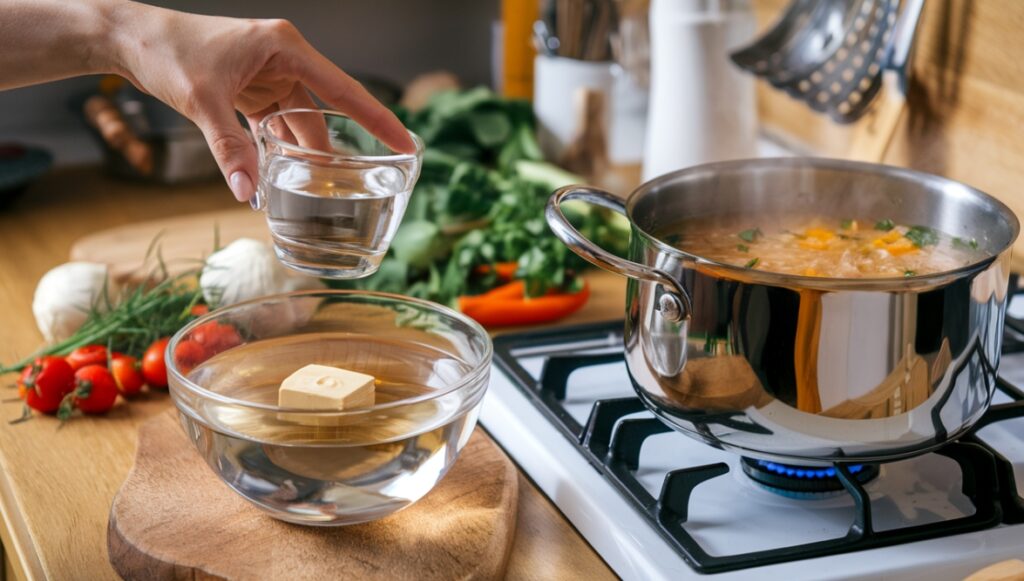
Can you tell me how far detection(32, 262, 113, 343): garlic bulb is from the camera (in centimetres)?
130

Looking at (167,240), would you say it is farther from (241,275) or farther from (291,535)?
(291,535)

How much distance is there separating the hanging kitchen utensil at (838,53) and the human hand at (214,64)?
66 centimetres

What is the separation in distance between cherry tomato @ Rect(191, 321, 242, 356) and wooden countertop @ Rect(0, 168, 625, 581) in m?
0.15

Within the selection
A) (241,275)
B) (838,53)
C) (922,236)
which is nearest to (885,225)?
(922,236)

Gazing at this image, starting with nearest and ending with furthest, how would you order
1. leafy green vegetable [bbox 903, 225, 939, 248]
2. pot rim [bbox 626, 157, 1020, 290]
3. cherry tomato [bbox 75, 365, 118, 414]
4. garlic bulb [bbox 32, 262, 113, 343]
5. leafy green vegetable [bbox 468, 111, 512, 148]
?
pot rim [bbox 626, 157, 1020, 290] < leafy green vegetable [bbox 903, 225, 939, 248] < cherry tomato [bbox 75, 365, 118, 414] < garlic bulb [bbox 32, 262, 113, 343] < leafy green vegetable [bbox 468, 111, 512, 148]

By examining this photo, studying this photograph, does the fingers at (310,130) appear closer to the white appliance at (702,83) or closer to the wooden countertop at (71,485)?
the wooden countertop at (71,485)

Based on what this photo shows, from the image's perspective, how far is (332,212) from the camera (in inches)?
35.7

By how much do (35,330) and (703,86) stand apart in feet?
2.99

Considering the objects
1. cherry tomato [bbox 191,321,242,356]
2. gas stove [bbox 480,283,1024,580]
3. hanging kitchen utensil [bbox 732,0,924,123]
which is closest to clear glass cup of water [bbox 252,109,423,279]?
cherry tomato [bbox 191,321,242,356]

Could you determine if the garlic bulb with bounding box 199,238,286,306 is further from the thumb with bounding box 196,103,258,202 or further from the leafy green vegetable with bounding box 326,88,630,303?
the thumb with bounding box 196,103,258,202

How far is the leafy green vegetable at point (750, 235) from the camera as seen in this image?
104 cm

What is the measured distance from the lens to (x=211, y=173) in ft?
6.50

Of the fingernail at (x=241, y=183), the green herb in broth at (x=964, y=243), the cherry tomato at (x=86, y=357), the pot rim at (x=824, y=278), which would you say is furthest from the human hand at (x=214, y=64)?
the green herb in broth at (x=964, y=243)

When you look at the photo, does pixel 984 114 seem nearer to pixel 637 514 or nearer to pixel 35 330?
pixel 637 514
